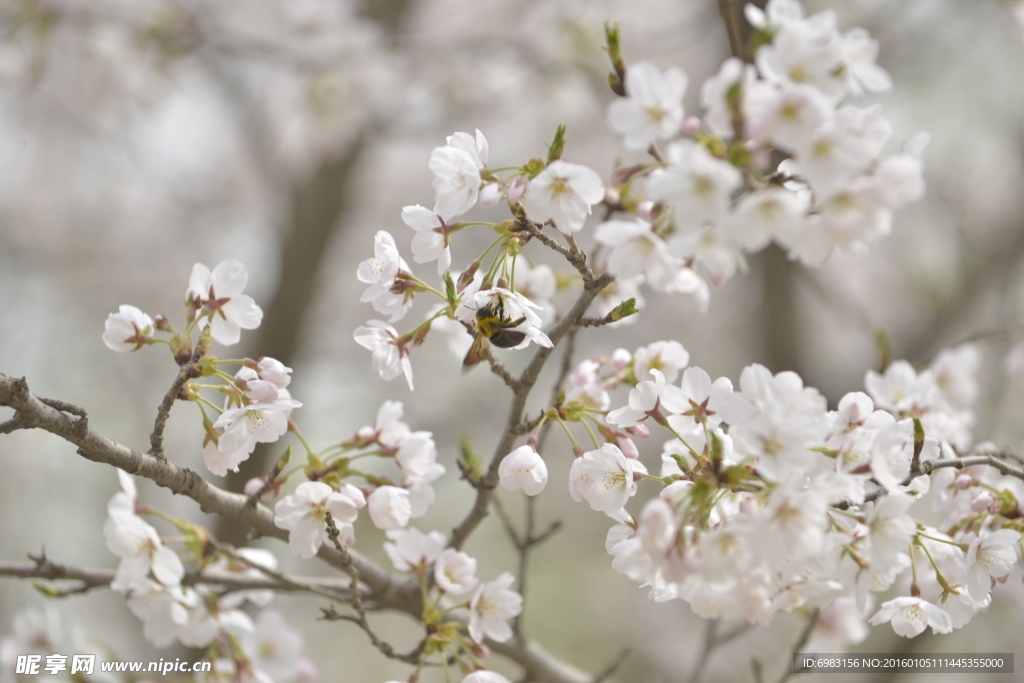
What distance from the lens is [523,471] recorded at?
0.99 metres

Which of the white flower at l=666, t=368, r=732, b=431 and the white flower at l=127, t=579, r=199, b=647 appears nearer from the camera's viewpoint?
the white flower at l=666, t=368, r=732, b=431

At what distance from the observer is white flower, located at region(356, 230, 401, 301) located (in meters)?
1.00

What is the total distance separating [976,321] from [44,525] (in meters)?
5.89

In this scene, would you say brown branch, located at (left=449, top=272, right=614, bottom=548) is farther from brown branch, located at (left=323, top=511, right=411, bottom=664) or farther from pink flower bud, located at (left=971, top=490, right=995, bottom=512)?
pink flower bud, located at (left=971, top=490, right=995, bottom=512)

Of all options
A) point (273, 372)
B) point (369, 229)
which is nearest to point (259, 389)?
point (273, 372)

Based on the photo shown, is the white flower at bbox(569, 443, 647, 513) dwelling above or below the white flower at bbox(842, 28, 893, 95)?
below

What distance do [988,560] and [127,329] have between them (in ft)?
4.21

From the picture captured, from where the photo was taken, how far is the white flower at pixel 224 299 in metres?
1.04

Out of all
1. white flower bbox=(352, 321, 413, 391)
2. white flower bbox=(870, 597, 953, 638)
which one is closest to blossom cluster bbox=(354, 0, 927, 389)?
white flower bbox=(352, 321, 413, 391)

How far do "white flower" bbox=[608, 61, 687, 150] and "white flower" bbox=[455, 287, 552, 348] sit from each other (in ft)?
0.86

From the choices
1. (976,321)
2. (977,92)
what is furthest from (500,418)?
(977,92)

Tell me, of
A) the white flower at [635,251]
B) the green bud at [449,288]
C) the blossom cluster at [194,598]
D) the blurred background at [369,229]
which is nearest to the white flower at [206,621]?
the blossom cluster at [194,598]

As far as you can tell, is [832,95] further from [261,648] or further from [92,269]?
[92,269]

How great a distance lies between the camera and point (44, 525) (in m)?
4.55
